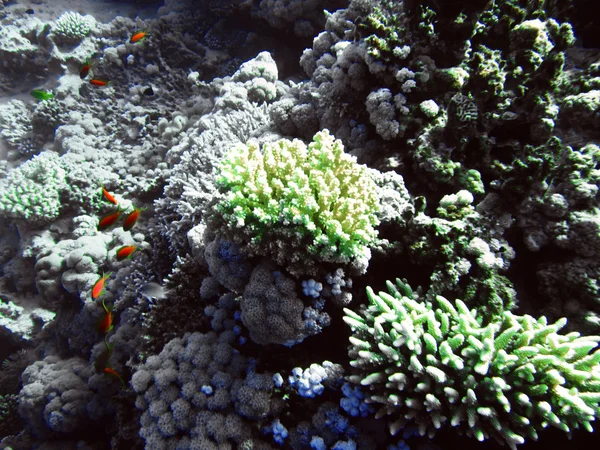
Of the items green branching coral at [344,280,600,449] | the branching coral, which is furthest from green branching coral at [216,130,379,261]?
green branching coral at [344,280,600,449]

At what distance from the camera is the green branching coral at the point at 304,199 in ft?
8.54

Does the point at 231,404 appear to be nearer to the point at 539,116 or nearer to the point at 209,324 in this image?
the point at 209,324

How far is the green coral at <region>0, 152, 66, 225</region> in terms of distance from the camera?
239 inches

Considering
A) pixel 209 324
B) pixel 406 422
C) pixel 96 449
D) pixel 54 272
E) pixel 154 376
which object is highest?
pixel 406 422

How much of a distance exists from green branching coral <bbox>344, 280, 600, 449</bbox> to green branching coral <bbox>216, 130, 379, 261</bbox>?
28.8 inches

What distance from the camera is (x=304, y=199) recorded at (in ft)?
8.50

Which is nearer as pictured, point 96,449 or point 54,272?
point 96,449

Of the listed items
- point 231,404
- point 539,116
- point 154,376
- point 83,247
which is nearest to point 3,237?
point 83,247

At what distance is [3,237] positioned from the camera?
286 inches

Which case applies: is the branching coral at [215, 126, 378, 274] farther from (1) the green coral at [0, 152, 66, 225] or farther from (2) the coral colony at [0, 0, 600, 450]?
(1) the green coral at [0, 152, 66, 225]

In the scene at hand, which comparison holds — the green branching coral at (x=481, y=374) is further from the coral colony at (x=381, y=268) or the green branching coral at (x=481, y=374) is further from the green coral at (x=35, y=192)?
the green coral at (x=35, y=192)

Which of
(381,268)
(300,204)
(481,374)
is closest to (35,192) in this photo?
(300,204)

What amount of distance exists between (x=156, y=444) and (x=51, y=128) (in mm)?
8923

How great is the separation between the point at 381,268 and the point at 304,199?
120cm
